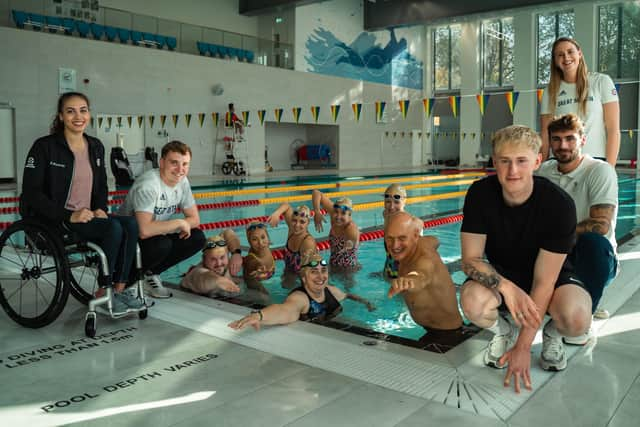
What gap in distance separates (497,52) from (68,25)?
19.6m

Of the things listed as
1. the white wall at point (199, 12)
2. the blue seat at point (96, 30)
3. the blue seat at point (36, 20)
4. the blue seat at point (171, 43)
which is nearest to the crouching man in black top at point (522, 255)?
the blue seat at point (36, 20)

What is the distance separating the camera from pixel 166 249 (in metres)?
3.66

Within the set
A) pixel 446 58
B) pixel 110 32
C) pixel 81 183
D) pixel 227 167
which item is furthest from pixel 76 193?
pixel 446 58

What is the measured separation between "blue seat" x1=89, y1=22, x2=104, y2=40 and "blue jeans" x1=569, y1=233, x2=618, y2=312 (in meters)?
18.0

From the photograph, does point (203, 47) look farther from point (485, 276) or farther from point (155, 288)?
point (485, 276)

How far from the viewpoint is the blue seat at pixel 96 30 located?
17.7 m

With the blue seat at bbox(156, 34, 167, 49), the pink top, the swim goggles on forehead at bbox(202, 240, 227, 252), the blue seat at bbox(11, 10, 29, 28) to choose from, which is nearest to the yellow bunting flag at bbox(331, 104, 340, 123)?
the blue seat at bbox(156, 34, 167, 49)

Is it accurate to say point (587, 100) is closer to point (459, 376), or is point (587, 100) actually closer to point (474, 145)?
point (459, 376)

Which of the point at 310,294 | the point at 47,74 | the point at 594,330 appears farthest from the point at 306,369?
the point at 47,74

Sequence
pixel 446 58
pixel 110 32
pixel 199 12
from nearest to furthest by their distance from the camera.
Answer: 1. pixel 110 32
2. pixel 199 12
3. pixel 446 58

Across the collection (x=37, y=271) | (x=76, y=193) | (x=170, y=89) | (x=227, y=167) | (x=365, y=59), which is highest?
(x=365, y=59)

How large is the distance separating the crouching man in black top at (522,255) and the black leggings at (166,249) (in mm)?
1948

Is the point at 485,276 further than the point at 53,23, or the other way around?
the point at 53,23

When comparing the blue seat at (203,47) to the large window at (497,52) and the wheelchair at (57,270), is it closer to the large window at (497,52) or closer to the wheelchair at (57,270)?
the large window at (497,52)
